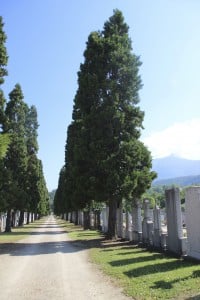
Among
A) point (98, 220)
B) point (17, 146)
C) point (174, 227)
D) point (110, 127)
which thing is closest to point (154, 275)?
point (174, 227)

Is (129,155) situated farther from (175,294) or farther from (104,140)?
(175,294)

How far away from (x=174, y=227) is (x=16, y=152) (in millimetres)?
31726

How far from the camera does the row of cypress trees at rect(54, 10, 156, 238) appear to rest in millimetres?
27234

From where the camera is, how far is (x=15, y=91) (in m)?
48.4

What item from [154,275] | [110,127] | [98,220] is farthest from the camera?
[98,220]

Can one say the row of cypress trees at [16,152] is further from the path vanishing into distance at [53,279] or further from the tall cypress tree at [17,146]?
the path vanishing into distance at [53,279]

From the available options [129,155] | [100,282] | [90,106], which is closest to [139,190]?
[129,155]

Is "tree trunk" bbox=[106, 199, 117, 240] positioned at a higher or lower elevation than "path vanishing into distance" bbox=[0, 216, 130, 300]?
higher

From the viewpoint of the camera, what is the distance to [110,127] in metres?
28.0

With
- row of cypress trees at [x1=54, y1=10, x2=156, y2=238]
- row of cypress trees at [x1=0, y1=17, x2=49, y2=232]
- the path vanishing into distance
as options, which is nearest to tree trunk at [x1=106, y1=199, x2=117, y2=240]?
row of cypress trees at [x1=54, y1=10, x2=156, y2=238]

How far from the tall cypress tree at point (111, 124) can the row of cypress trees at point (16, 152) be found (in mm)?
5155

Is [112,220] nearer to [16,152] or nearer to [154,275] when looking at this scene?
[154,275]

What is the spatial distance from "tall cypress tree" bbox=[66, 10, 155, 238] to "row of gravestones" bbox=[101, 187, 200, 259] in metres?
2.30

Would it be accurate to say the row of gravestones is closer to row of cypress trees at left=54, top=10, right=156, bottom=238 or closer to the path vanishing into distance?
row of cypress trees at left=54, top=10, right=156, bottom=238
